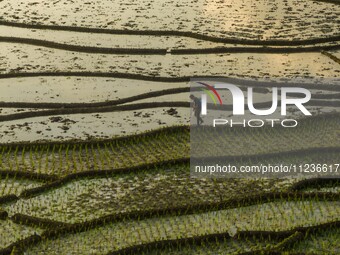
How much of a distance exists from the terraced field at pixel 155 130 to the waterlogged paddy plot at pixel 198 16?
0.8 inches

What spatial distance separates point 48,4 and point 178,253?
4.96 metres

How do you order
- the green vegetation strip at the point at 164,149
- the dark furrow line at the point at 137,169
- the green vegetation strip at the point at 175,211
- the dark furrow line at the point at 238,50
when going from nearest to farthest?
the green vegetation strip at the point at 175,211 → the dark furrow line at the point at 137,169 → the green vegetation strip at the point at 164,149 → the dark furrow line at the point at 238,50

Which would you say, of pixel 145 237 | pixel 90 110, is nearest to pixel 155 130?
pixel 90 110

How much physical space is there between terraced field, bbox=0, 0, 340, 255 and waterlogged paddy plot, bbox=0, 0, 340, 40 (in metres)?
0.02

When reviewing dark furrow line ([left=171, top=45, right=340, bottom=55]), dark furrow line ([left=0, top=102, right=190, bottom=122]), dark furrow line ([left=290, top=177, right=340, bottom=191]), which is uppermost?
dark furrow line ([left=171, top=45, right=340, bottom=55])

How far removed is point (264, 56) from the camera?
7977 millimetres

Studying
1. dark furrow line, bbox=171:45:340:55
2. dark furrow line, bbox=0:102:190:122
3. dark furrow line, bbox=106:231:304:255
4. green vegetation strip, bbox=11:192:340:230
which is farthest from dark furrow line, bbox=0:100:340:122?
dark furrow line, bbox=106:231:304:255

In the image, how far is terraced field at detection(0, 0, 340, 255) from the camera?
5312mm

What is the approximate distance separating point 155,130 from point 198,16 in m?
2.67

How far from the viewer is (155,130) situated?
6574 mm

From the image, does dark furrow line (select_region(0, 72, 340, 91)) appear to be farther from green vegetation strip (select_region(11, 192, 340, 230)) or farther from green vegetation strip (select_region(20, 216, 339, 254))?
green vegetation strip (select_region(20, 216, 339, 254))

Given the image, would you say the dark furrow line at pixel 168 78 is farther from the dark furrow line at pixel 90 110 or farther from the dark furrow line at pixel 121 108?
the dark furrow line at pixel 90 110

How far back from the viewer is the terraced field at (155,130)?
5312mm

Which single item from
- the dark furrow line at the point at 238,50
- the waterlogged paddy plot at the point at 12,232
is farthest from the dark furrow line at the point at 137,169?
the dark furrow line at the point at 238,50
